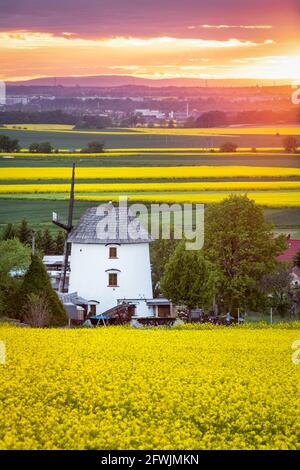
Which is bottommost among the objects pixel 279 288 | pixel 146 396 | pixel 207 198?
pixel 146 396

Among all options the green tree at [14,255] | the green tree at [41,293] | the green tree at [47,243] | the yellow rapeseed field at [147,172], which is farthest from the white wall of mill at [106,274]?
the yellow rapeseed field at [147,172]

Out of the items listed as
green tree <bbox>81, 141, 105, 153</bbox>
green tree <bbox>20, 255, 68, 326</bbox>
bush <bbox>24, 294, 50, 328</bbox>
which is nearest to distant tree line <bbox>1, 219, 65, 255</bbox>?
green tree <bbox>20, 255, 68, 326</bbox>

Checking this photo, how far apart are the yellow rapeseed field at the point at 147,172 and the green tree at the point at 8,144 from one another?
779 centimetres

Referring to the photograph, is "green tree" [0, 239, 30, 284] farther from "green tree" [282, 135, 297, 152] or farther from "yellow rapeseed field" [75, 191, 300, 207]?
"green tree" [282, 135, 297, 152]

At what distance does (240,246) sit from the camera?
55.8 meters

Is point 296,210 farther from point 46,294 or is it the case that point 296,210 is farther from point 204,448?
point 204,448

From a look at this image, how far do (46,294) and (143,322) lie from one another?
7906mm

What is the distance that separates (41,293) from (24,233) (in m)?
27.1

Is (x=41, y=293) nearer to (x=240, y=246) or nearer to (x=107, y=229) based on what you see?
(x=107, y=229)

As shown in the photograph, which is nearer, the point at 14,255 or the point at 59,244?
the point at 14,255

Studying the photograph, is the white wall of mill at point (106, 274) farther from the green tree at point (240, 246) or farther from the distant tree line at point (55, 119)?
the distant tree line at point (55, 119)

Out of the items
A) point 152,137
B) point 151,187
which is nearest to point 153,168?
point 151,187

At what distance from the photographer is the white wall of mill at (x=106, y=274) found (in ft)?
165

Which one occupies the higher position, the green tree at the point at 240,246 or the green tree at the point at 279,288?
the green tree at the point at 240,246
